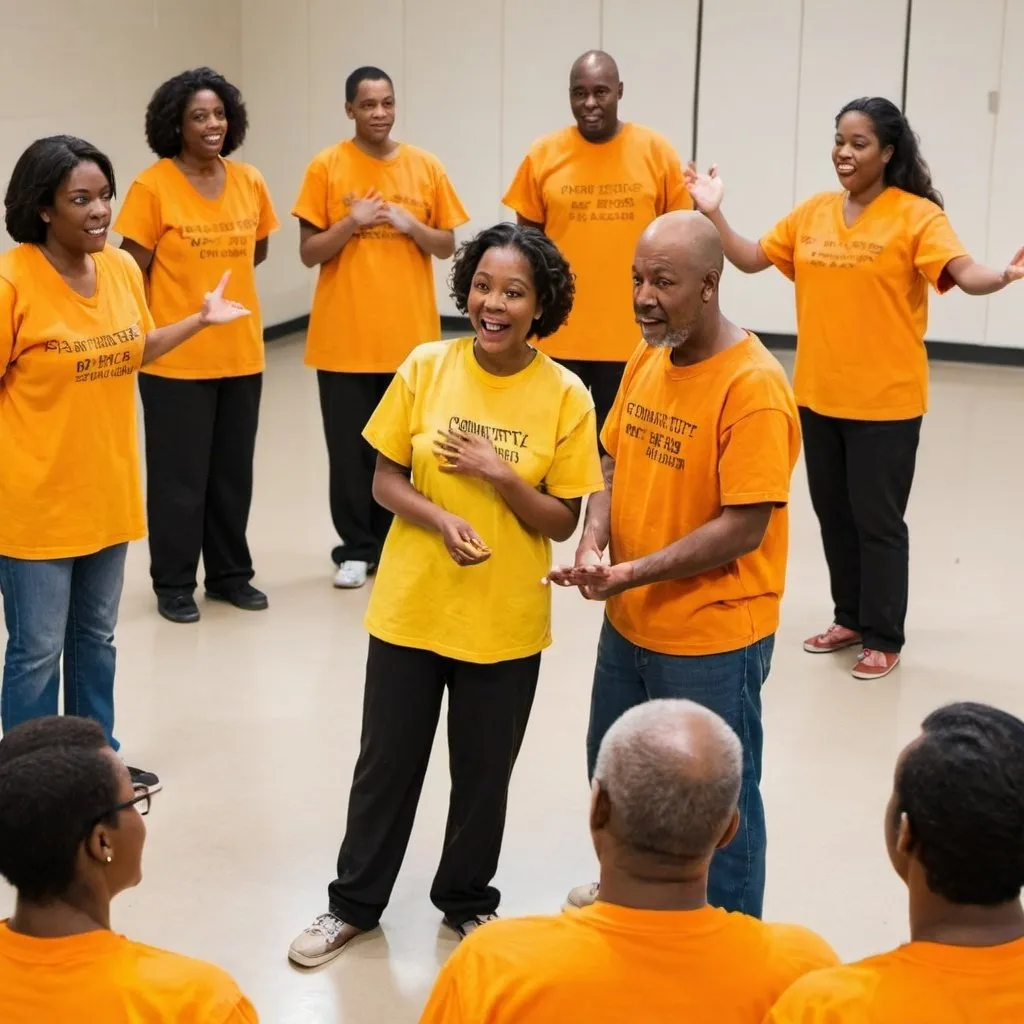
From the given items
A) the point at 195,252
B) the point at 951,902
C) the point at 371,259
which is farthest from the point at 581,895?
the point at 371,259

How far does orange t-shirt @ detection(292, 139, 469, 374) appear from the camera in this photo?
5438mm

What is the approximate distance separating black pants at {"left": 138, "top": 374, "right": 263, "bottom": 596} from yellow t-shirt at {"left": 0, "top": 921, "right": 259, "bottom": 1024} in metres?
3.43

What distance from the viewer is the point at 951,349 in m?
9.52

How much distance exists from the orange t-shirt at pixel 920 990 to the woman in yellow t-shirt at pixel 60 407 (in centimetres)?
231

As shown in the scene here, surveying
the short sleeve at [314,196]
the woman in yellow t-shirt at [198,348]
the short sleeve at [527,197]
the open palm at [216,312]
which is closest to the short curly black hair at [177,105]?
the woman in yellow t-shirt at [198,348]

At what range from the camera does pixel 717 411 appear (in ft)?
9.35

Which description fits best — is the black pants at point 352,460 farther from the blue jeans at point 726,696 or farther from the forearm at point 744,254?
the blue jeans at point 726,696

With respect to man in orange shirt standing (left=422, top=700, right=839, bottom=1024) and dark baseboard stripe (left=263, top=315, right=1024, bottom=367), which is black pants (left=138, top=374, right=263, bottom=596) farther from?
dark baseboard stripe (left=263, top=315, right=1024, bottom=367)

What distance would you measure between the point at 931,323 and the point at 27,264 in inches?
272

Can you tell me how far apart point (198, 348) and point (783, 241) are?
1.87 meters

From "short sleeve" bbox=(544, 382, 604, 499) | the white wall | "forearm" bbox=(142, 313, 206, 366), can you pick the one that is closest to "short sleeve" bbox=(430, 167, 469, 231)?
"forearm" bbox=(142, 313, 206, 366)

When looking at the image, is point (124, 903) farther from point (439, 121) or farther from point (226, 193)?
point (439, 121)

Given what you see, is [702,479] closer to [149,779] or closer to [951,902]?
[951,902]

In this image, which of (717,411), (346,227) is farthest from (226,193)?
(717,411)
